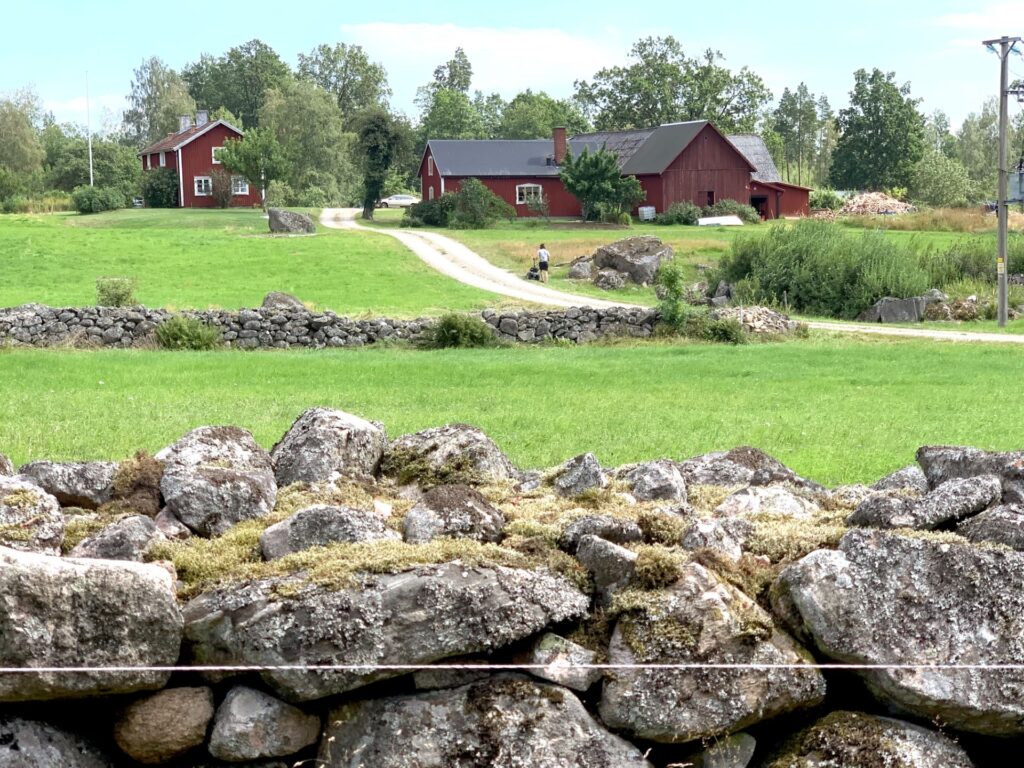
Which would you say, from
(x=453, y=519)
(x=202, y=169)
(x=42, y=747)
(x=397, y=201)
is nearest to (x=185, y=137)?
(x=202, y=169)

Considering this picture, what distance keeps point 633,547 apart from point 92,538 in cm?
Answer: 250

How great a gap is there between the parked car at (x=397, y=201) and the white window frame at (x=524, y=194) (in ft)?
60.5

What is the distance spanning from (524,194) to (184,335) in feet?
177

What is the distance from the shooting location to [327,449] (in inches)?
265

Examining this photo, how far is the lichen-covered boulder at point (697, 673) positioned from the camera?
4.55 metres

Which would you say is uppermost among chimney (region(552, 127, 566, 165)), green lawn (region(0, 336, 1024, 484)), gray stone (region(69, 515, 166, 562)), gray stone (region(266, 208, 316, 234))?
chimney (region(552, 127, 566, 165))

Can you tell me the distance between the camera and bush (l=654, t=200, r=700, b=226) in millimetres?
73500

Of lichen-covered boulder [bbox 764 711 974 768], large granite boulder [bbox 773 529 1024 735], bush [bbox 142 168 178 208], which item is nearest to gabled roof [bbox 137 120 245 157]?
bush [bbox 142 168 178 208]

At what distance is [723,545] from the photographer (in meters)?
5.29

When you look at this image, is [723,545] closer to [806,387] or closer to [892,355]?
[806,387]

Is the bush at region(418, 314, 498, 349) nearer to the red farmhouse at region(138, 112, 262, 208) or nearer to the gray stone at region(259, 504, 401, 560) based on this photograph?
the gray stone at region(259, 504, 401, 560)

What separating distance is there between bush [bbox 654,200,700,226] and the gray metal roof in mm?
13937

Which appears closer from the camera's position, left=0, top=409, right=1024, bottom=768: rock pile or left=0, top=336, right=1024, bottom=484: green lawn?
left=0, top=409, right=1024, bottom=768: rock pile

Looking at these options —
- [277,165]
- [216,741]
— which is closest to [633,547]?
[216,741]
